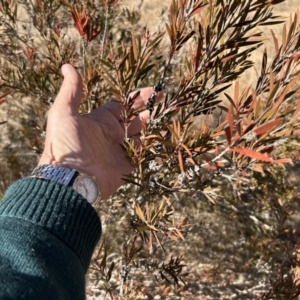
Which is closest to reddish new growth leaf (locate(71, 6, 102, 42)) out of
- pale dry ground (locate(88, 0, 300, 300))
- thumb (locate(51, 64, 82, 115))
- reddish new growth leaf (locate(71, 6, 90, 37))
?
reddish new growth leaf (locate(71, 6, 90, 37))

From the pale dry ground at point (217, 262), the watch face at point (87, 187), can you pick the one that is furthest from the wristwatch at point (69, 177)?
the pale dry ground at point (217, 262)

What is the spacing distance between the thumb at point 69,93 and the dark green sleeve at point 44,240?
26cm

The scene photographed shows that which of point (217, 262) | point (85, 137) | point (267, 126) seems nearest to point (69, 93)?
point (85, 137)

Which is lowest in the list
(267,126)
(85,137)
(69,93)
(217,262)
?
(217,262)

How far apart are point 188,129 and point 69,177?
38 centimetres

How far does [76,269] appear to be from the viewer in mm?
869

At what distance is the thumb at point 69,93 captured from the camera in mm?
1107

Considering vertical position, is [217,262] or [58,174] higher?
[58,174]

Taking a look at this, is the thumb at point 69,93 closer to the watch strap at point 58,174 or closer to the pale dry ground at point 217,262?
the watch strap at point 58,174

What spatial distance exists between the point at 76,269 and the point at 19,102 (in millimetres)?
2305

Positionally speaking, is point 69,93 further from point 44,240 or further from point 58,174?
point 44,240

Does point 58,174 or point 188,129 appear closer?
point 188,129

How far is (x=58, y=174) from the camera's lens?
101cm

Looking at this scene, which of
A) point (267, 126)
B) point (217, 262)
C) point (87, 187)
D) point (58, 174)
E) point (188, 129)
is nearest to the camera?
point (267, 126)
